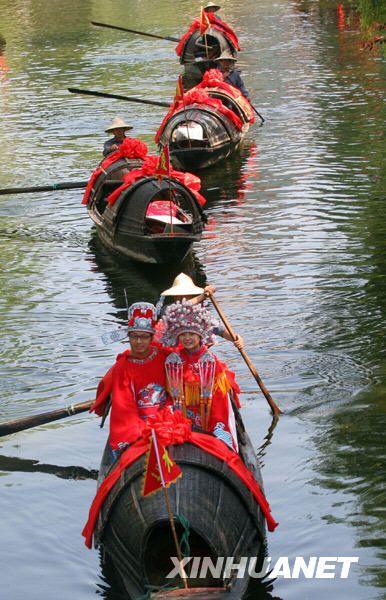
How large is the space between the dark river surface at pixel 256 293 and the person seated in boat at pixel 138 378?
139 cm

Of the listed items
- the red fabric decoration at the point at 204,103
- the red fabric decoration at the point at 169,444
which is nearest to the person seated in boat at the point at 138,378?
the red fabric decoration at the point at 169,444

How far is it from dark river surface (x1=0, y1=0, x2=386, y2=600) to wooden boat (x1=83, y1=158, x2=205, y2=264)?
17.6 inches

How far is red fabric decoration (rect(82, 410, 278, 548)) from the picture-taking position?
33.6 feet

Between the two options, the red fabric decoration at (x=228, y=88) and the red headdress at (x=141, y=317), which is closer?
the red headdress at (x=141, y=317)

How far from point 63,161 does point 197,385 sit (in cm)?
1650

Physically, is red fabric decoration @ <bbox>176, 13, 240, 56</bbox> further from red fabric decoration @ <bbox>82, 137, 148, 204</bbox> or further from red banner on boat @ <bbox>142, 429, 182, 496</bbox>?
red banner on boat @ <bbox>142, 429, 182, 496</bbox>

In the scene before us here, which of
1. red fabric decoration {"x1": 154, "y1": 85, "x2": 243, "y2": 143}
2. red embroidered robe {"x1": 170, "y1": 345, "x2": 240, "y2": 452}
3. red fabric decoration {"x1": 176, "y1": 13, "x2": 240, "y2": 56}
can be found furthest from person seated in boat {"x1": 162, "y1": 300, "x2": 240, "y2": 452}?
red fabric decoration {"x1": 176, "y1": 13, "x2": 240, "y2": 56}

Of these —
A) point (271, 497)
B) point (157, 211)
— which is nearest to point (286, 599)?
point (271, 497)

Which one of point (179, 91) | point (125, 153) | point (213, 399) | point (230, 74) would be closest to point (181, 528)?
point (213, 399)

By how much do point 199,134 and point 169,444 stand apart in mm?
16747

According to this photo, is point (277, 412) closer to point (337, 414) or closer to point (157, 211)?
point (337, 414)

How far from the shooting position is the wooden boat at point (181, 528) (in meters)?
9.77

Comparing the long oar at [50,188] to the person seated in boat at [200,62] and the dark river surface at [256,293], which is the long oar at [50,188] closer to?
the dark river surface at [256,293]

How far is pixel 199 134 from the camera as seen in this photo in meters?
26.3
